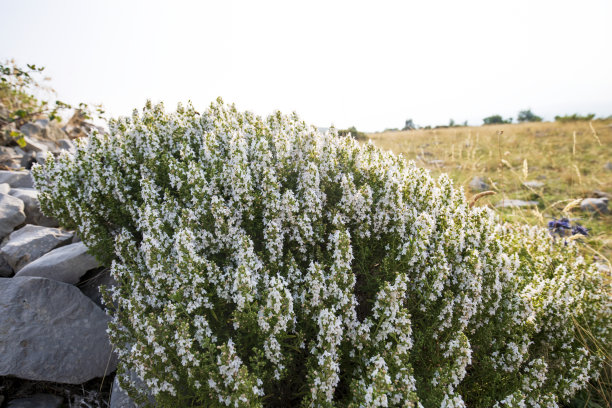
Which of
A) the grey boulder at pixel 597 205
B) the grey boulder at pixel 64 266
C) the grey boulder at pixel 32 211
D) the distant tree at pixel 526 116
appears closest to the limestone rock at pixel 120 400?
the grey boulder at pixel 64 266

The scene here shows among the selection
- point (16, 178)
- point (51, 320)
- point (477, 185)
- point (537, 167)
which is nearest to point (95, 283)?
point (51, 320)

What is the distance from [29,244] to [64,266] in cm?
139

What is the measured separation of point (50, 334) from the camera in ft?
14.7

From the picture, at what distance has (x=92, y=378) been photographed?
445 centimetres

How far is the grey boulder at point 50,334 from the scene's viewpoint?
14.0 ft

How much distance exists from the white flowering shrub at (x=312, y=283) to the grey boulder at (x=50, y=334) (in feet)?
2.26

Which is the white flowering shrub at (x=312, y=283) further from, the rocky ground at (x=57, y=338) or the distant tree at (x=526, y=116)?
the distant tree at (x=526, y=116)

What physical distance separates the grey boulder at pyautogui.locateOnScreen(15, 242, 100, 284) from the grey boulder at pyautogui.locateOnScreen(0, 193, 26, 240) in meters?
1.94

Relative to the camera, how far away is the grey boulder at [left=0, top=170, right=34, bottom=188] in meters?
8.10

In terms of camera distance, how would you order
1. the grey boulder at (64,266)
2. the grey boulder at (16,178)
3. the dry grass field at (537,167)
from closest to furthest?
1. the grey boulder at (64,266)
2. the grey boulder at (16,178)
3. the dry grass field at (537,167)

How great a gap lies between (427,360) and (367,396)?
1.31 metres

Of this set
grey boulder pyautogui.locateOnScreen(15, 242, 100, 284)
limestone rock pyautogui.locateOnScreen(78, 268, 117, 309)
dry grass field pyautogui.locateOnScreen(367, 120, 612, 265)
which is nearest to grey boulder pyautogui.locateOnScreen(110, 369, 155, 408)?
limestone rock pyautogui.locateOnScreen(78, 268, 117, 309)

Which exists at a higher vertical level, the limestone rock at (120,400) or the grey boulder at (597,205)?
the limestone rock at (120,400)

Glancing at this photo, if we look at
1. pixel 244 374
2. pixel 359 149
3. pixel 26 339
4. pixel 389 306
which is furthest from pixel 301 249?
pixel 26 339
